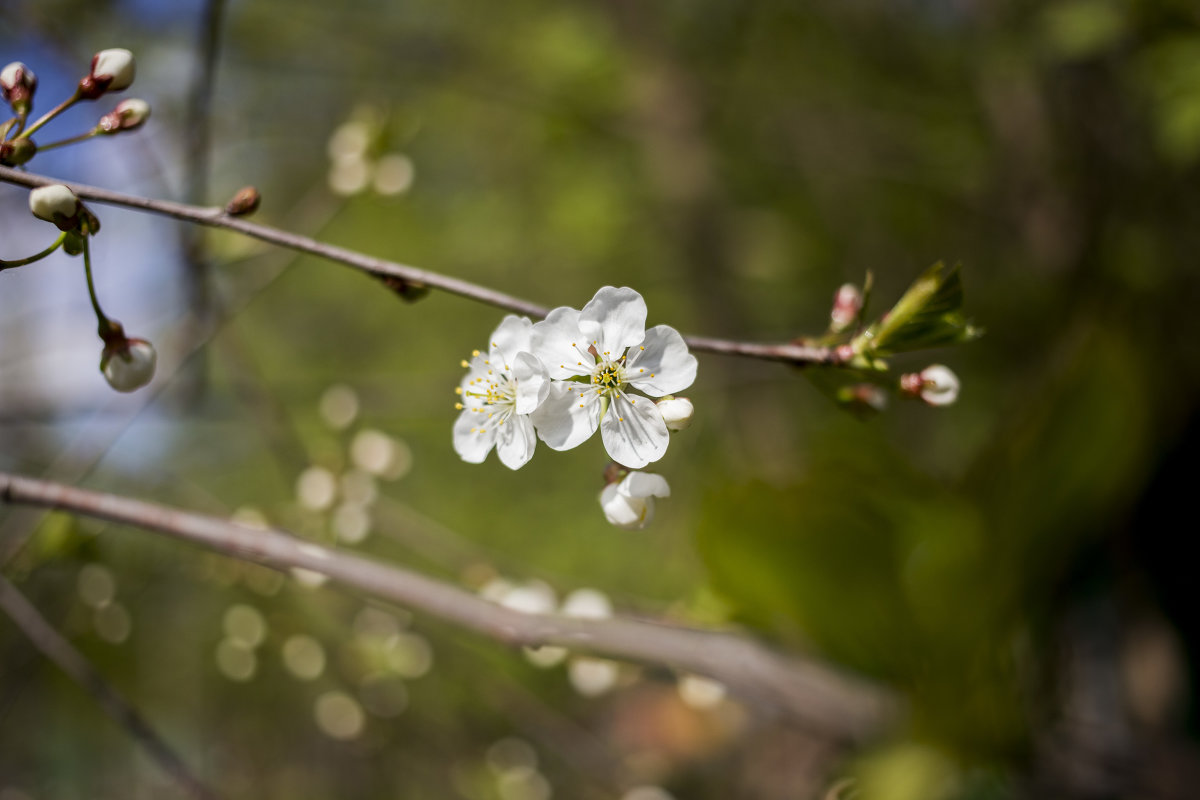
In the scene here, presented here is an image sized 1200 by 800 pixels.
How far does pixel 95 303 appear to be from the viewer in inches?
20.2

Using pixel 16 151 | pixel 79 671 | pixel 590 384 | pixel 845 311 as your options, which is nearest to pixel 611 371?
pixel 590 384

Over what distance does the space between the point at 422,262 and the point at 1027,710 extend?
292 cm

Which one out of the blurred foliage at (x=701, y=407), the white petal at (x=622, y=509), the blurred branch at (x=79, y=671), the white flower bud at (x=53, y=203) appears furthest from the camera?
the blurred foliage at (x=701, y=407)

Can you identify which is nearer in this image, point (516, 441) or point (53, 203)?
point (53, 203)

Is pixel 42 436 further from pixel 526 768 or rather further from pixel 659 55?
pixel 659 55

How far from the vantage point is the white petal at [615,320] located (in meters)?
0.51

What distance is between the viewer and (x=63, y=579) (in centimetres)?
133

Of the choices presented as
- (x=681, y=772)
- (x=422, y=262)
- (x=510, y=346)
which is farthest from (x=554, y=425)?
(x=422, y=262)

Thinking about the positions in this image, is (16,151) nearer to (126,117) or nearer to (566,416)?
(126,117)

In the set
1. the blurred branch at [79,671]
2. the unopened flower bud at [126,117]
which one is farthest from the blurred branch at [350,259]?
the blurred branch at [79,671]

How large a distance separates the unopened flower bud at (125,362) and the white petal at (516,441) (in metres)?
0.28

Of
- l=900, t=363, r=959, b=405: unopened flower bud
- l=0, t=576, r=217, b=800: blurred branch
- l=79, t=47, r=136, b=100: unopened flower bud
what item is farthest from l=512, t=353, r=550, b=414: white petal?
l=0, t=576, r=217, b=800: blurred branch

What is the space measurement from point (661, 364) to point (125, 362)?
41 centimetres

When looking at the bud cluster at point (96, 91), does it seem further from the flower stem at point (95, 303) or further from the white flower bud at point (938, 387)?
the white flower bud at point (938, 387)
